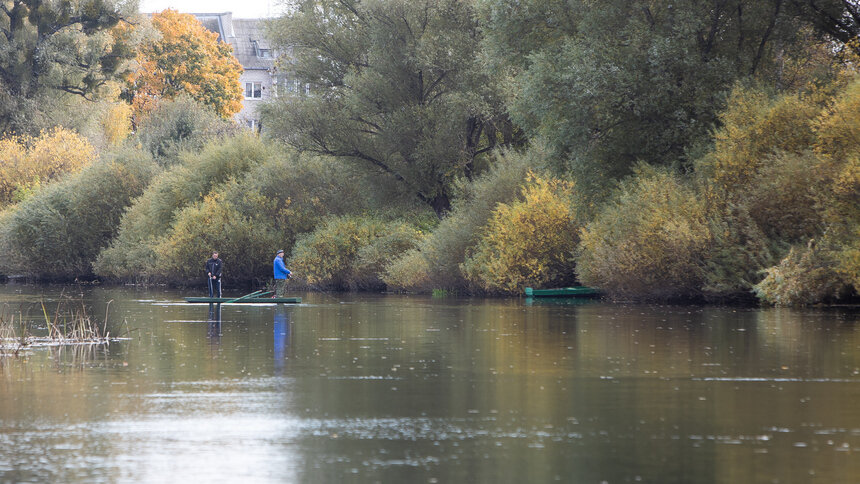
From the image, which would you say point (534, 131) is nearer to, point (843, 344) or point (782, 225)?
point (782, 225)

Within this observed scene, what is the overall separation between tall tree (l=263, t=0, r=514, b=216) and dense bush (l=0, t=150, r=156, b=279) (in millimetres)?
15510

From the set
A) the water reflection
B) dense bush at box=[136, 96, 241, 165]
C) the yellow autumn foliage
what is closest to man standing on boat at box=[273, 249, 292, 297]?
the water reflection

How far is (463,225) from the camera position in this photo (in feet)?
160

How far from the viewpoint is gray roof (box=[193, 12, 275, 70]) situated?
395 feet

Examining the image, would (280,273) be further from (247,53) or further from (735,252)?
(247,53)

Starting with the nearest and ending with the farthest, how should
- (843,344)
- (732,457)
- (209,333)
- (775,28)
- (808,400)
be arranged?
1. (732,457)
2. (808,400)
3. (843,344)
4. (209,333)
5. (775,28)

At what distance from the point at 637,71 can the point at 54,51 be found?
4585cm

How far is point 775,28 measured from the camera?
4075 cm

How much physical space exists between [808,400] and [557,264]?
31.1 metres

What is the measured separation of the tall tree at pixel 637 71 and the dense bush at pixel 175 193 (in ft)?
77.0

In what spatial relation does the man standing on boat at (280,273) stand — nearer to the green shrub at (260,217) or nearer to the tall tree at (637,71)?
the tall tree at (637,71)

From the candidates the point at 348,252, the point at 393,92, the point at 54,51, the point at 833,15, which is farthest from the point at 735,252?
the point at 54,51

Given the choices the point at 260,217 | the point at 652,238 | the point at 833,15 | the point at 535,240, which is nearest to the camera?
the point at 652,238

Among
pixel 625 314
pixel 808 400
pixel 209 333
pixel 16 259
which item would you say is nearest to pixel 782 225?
pixel 625 314
